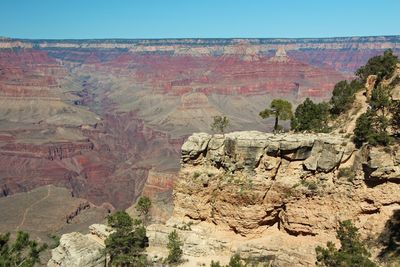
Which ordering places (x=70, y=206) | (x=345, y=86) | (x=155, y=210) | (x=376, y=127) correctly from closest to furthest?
(x=376, y=127), (x=345, y=86), (x=155, y=210), (x=70, y=206)

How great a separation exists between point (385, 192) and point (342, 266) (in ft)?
23.9

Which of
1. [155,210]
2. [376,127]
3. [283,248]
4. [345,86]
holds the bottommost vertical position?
[155,210]

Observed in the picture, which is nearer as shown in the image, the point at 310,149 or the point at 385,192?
the point at 385,192

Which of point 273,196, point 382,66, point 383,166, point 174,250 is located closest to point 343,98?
point 382,66

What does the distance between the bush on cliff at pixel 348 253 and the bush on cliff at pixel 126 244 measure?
14.7m

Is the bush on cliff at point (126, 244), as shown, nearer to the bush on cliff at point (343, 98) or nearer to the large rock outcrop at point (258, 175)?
the large rock outcrop at point (258, 175)

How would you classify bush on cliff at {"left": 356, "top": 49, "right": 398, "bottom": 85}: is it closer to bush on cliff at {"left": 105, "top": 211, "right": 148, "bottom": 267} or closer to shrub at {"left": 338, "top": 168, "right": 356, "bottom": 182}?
shrub at {"left": 338, "top": 168, "right": 356, "bottom": 182}

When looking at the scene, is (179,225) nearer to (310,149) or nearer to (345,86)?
(310,149)

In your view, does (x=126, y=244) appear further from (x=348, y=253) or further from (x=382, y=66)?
(x=382, y=66)

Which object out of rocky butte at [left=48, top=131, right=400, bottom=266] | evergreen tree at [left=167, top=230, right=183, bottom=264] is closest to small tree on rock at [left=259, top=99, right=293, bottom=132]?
rocky butte at [left=48, top=131, right=400, bottom=266]

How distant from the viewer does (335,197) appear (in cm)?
3291

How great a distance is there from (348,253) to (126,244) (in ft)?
57.7

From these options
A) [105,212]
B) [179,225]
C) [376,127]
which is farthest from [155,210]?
[376,127]

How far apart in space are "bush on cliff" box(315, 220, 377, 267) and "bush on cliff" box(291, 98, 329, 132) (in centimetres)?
1601
